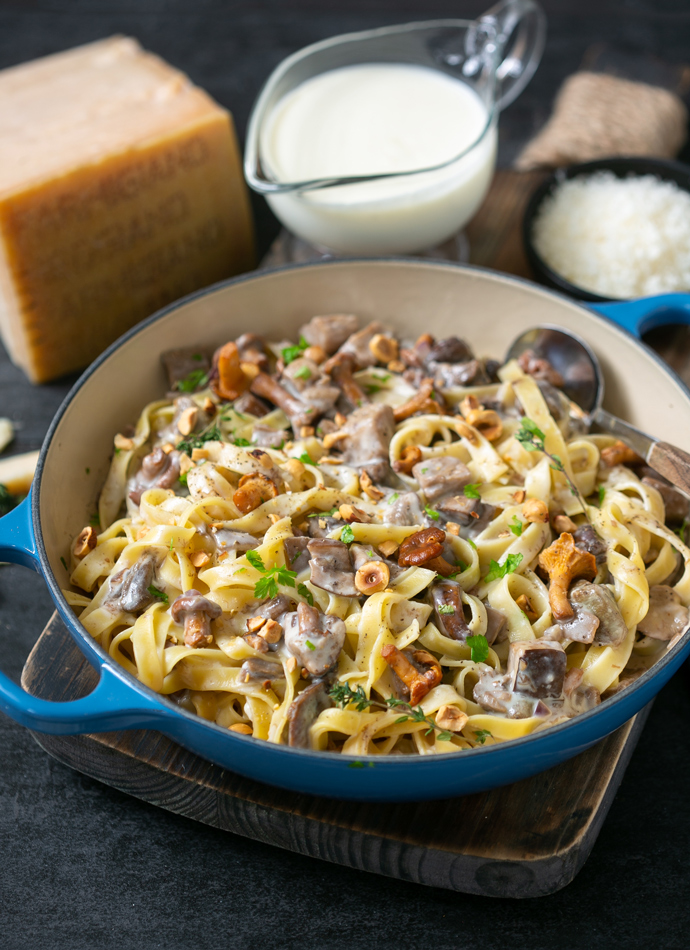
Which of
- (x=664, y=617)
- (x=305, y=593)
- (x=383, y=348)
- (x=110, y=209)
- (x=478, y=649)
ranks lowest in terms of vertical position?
(x=664, y=617)

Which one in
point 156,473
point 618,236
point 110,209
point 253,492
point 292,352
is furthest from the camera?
point 618,236

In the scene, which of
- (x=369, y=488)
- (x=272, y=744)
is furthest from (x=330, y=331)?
(x=272, y=744)

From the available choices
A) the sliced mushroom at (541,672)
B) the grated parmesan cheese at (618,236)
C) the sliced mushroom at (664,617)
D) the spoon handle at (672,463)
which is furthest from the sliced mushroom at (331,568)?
the grated parmesan cheese at (618,236)

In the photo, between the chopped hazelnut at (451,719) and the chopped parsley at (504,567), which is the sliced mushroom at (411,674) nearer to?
the chopped hazelnut at (451,719)

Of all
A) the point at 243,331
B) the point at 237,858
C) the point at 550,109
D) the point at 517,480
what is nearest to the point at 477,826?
the point at 237,858

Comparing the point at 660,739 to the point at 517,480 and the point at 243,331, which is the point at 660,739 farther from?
the point at 243,331

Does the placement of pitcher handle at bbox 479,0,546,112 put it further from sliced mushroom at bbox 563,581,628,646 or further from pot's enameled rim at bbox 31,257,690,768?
sliced mushroom at bbox 563,581,628,646

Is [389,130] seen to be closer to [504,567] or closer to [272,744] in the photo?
[504,567]
